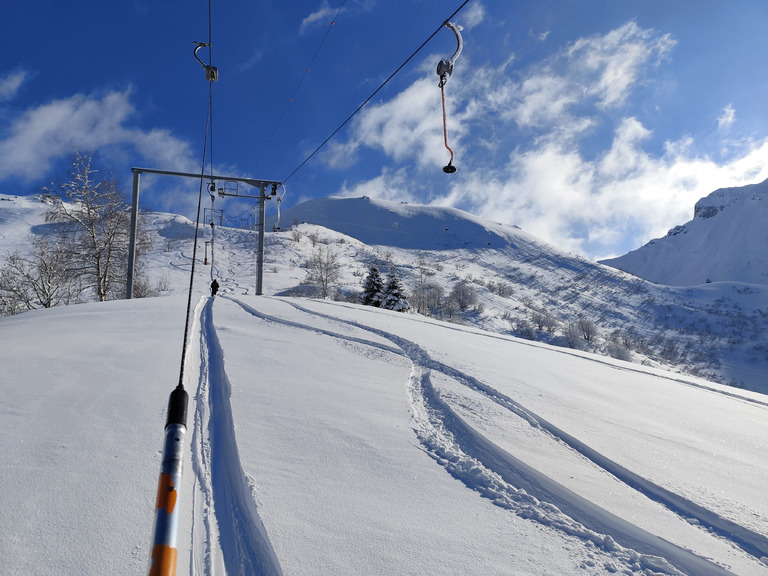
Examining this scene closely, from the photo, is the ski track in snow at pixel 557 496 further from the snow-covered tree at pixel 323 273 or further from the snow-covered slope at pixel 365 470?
the snow-covered tree at pixel 323 273

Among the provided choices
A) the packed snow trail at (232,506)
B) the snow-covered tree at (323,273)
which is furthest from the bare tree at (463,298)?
the packed snow trail at (232,506)

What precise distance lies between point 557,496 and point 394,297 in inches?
1069

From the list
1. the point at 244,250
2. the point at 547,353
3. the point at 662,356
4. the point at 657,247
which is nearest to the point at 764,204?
the point at 657,247

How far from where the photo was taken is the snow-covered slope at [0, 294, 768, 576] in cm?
206

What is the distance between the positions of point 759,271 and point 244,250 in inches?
6098

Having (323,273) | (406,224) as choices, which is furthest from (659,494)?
(406,224)

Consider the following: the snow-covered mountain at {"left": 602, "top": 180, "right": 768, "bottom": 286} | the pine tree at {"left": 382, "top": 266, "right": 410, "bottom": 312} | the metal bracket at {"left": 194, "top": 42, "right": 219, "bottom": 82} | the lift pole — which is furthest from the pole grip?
the snow-covered mountain at {"left": 602, "top": 180, "right": 768, "bottom": 286}

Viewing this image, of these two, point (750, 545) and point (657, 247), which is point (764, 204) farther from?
point (750, 545)

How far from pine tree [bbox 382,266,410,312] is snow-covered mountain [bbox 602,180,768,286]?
467 feet

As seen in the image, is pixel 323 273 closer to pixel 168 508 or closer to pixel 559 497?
pixel 559 497

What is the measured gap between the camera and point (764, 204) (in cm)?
14912

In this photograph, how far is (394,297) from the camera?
98.0 ft

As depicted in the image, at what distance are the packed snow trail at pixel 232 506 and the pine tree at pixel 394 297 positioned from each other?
83.2ft

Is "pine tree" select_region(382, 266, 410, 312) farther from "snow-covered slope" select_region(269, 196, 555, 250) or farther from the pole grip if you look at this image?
"snow-covered slope" select_region(269, 196, 555, 250)
